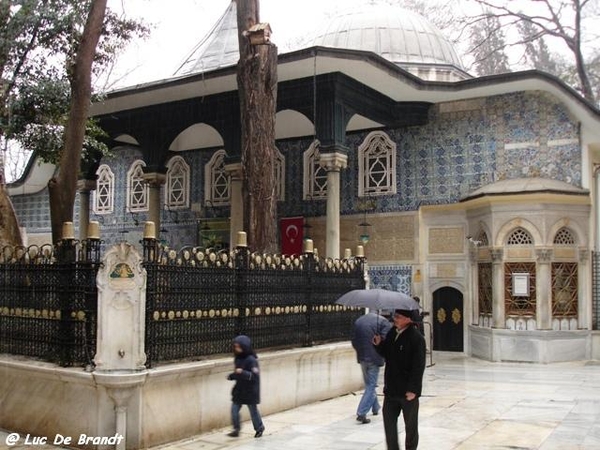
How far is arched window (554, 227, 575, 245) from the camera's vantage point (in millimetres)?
14398

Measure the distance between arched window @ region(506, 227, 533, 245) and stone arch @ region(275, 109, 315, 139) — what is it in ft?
16.8

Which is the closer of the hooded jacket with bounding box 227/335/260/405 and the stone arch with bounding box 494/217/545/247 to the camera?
the hooded jacket with bounding box 227/335/260/405

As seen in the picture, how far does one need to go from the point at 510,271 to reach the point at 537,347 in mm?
1675

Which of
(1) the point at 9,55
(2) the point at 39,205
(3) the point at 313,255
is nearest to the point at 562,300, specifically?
(3) the point at 313,255

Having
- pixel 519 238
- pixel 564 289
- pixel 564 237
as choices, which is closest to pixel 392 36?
pixel 519 238

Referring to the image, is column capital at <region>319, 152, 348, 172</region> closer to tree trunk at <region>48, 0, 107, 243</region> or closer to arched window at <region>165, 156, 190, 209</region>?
tree trunk at <region>48, 0, 107, 243</region>

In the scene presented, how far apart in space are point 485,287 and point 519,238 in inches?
54.1

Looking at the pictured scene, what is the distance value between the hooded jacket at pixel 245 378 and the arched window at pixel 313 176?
10423mm

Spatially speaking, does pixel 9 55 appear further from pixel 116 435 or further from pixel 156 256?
pixel 116 435

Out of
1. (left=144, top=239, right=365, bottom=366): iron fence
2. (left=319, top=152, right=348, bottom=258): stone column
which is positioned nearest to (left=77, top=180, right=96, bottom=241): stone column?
(left=319, top=152, right=348, bottom=258): stone column

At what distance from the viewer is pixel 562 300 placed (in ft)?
46.8

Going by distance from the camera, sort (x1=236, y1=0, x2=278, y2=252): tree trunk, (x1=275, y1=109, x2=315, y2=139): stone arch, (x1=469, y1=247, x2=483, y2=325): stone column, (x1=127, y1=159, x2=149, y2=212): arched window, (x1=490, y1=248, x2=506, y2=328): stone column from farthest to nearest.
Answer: (x1=127, y1=159, x2=149, y2=212): arched window → (x1=275, y1=109, x2=315, y2=139): stone arch → (x1=469, y1=247, x2=483, y2=325): stone column → (x1=490, y1=248, x2=506, y2=328): stone column → (x1=236, y1=0, x2=278, y2=252): tree trunk

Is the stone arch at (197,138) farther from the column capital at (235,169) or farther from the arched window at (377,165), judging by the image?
the arched window at (377,165)

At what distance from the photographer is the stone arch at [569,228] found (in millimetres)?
14195
